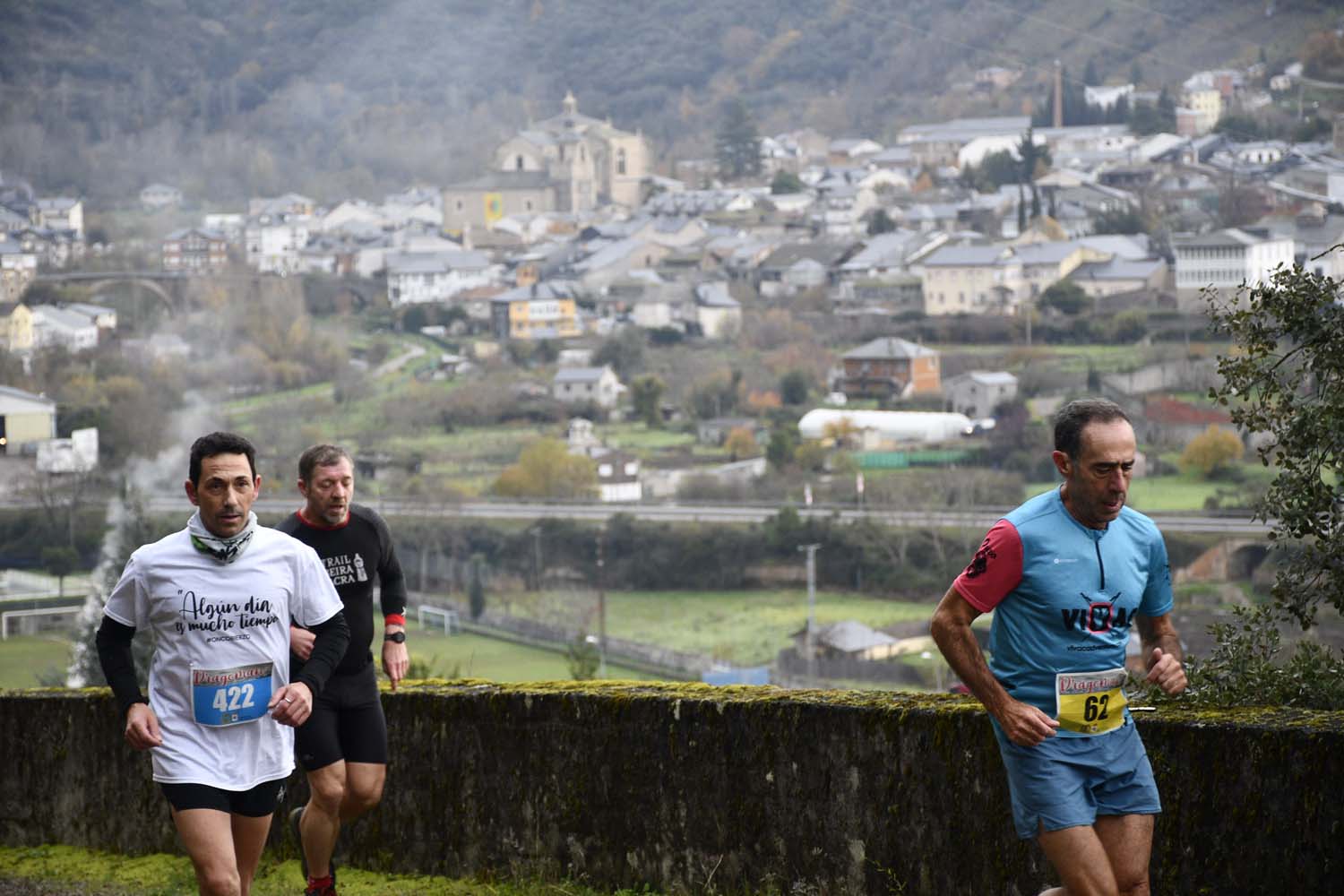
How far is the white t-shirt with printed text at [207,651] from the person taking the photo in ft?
11.8

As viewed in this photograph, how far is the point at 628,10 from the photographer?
148 m

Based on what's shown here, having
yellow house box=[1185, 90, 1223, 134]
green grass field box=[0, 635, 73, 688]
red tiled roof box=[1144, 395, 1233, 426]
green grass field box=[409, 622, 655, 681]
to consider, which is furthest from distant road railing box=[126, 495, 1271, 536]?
yellow house box=[1185, 90, 1223, 134]

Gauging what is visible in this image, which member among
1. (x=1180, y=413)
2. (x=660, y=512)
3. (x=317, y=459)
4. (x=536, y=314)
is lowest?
(x=660, y=512)

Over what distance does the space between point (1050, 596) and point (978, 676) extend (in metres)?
0.19

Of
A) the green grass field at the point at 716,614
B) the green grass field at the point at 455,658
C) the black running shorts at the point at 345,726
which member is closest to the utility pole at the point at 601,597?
the green grass field at the point at 716,614

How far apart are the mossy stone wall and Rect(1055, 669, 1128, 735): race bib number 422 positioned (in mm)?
664

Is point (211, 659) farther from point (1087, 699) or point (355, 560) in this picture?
point (1087, 699)

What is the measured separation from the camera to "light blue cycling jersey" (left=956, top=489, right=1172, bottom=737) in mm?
3162

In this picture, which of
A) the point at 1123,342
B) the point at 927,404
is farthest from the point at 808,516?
the point at 1123,342

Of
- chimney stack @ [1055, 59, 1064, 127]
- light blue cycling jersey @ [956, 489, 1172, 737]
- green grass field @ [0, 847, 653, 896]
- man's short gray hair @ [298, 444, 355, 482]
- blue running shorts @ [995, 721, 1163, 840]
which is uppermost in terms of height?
chimney stack @ [1055, 59, 1064, 127]

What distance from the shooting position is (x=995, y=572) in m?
3.17

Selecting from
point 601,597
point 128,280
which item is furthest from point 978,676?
point 128,280

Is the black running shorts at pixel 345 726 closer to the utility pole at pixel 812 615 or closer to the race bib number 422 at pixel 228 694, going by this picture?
the race bib number 422 at pixel 228 694

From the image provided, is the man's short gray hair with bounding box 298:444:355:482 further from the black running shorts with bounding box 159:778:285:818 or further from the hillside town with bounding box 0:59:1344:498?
the hillside town with bounding box 0:59:1344:498
